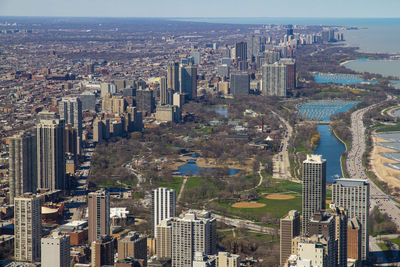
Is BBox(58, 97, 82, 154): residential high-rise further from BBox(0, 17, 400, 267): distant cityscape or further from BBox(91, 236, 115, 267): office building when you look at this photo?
BBox(91, 236, 115, 267): office building

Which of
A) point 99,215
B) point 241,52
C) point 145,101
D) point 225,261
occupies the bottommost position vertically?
point 99,215

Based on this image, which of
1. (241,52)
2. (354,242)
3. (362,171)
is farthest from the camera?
(241,52)

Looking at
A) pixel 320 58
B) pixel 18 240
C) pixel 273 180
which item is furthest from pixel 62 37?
pixel 18 240

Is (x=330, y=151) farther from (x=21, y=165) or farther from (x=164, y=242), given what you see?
(x=164, y=242)

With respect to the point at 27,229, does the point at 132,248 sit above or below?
above

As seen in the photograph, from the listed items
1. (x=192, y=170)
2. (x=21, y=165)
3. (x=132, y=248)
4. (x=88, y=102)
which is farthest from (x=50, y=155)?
(x=88, y=102)

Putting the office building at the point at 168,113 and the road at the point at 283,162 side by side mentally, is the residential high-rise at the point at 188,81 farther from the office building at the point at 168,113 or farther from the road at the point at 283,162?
the road at the point at 283,162

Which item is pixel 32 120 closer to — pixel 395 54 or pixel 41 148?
pixel 41 148
